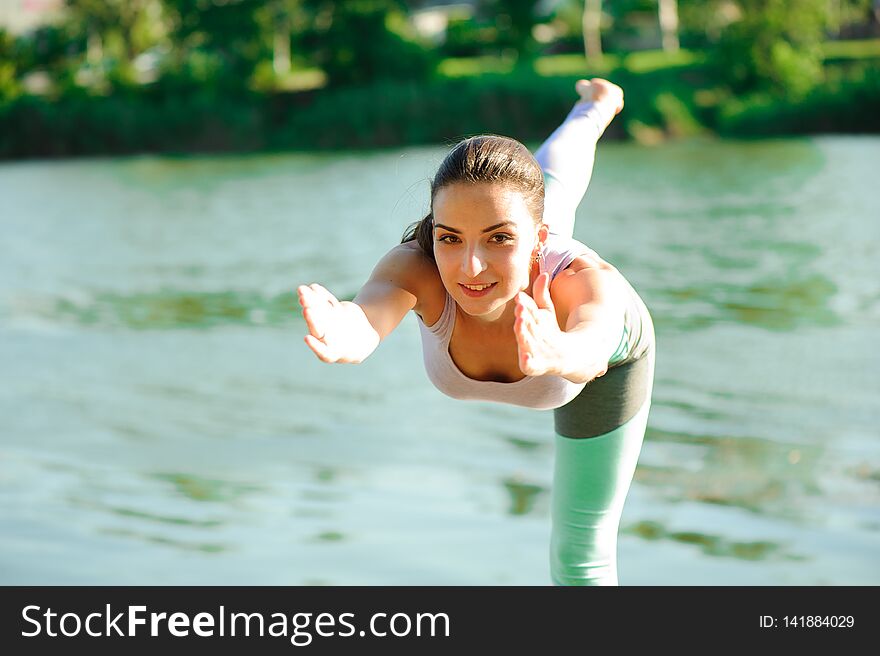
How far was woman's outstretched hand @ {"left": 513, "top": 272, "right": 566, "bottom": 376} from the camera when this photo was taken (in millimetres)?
2959

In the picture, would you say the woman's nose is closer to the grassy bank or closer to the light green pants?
the light green pants

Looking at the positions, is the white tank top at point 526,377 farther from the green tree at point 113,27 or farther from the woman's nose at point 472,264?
the green tree at point 113,27

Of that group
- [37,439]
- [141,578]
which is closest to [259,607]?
[141,578]

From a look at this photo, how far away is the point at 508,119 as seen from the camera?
40.0m

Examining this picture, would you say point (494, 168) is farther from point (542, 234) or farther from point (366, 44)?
point (366, 44)

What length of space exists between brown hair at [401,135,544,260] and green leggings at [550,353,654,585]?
868 mm

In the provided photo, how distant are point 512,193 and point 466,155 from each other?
175 millimetres

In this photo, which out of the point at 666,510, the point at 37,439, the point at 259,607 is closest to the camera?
the point at 259,607

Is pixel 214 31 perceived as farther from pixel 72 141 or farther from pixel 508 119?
pixel 508 119

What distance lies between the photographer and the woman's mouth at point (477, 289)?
3.52 metres

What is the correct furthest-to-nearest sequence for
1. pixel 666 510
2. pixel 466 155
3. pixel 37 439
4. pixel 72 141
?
pixel 72 141, pixel 37 439, pixel 666 510, pixel 466 155

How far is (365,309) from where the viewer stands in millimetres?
3516

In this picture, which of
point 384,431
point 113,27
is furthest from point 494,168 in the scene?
point 113,27

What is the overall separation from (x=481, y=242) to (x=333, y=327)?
1.76 feet
